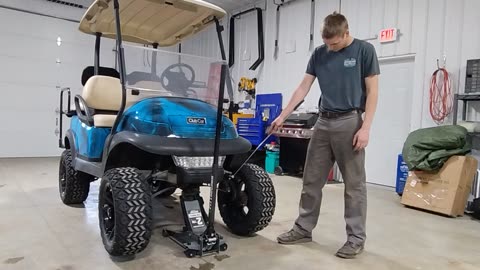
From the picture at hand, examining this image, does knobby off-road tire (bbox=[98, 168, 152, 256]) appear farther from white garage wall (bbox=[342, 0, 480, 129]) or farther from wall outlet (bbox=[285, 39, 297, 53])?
wall outlet (bbox=[285, 39, 297, 53])

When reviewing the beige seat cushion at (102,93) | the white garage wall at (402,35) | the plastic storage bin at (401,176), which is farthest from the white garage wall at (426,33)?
the beige seat cushion at (102,93)

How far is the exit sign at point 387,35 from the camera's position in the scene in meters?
5.24

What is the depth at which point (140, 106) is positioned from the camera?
2.39 m

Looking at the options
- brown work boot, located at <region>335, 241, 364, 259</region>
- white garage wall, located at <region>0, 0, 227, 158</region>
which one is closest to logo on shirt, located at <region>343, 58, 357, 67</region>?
brown work boot, located at <region>335, 241, 364, 259</region>

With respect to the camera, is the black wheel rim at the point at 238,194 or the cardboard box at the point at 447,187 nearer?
the black wheel rim at the point at 238,194

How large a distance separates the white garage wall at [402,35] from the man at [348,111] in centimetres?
295

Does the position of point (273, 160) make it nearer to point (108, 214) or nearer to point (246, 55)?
point (246, 55)

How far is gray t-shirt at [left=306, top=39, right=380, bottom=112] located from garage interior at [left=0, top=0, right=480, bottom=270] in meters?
0.73

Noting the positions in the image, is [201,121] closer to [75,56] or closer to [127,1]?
[127,1]

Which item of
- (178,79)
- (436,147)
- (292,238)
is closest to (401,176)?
(436,147)

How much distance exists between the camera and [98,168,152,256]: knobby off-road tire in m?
2.01

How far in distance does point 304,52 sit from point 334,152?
4550 millimetres

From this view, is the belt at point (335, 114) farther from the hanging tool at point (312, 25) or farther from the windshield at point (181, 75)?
the hanging tool at point (312, 25)

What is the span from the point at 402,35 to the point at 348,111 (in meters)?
3.47
